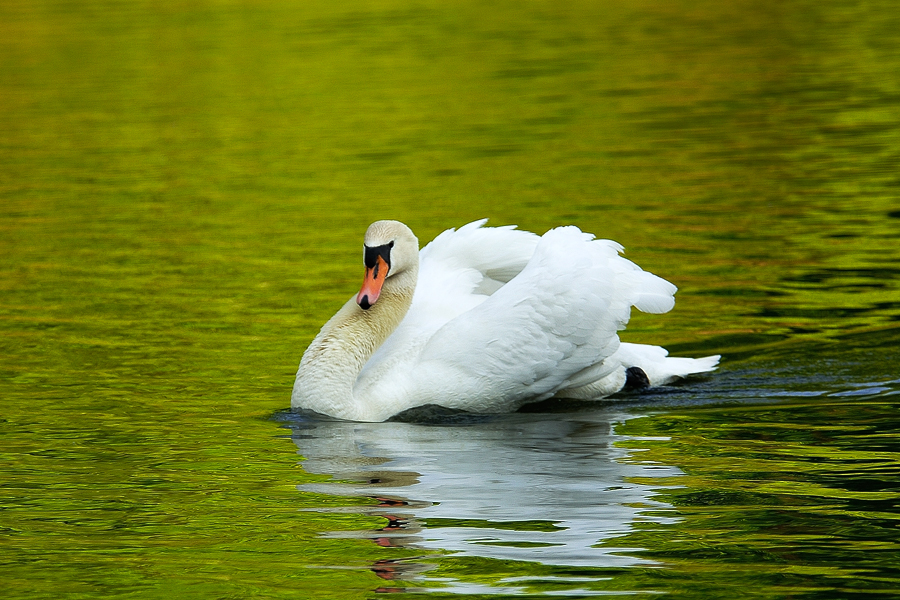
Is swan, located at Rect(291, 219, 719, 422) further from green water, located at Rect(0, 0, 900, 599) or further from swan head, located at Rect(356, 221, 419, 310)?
green water, located at Rect(0, 0, 900, 599)

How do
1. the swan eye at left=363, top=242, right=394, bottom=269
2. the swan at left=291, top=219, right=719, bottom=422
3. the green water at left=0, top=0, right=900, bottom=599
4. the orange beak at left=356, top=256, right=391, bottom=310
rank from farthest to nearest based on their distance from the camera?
the swan eye at left=363, top=242, right=394, bottom=269, the orange beak at left=356, top=256, right=391, bottom=310, the swan at left=291, top=219, right=719, bottom=422, the green water at left=0, top=0, right=900, bottom=599

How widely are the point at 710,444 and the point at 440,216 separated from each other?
8367 millimetres

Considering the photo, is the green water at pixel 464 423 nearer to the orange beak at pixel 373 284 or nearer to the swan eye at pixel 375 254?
the orange beak at pixel 373 284

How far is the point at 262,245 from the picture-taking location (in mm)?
14953

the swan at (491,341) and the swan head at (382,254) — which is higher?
the swan head at (382,254)

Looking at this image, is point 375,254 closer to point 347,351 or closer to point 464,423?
point 347,351

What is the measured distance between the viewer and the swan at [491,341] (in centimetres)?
835

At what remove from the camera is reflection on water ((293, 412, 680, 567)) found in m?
5.96

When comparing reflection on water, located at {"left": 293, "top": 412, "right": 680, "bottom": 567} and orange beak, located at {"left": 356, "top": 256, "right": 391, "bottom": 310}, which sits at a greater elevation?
orange beak, located at {"left": 356, "top": 256, "right": 391, "bottom": 310}

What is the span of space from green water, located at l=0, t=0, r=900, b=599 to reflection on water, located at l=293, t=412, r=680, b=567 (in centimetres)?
2

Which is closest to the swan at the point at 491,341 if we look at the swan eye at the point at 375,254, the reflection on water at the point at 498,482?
the swan eye at the point at 375,254

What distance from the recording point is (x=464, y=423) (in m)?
8.53

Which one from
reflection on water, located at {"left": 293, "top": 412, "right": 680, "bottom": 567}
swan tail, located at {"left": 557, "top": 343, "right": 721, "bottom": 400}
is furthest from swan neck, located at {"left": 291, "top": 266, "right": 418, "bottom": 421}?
swan tail, located at {"left": 557, "top": 343, "right": 721, "bottom": 400}

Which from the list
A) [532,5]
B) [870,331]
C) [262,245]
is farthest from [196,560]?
[532,5]
